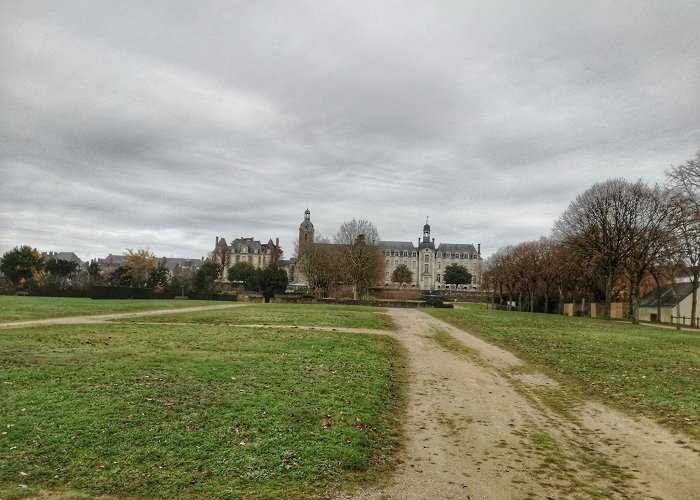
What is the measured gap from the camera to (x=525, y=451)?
782 cm

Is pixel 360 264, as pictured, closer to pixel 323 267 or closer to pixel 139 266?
pixel 323 267

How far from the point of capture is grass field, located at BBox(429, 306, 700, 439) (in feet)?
35.3

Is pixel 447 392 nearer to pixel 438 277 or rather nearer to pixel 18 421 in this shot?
pixel 18 421

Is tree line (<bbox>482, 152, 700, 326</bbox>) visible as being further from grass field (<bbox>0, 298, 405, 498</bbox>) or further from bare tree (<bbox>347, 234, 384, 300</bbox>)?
grass field (<bbox>0, 298, 405, 498</bbox>)

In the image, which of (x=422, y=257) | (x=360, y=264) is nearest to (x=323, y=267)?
(x=360, y=264)

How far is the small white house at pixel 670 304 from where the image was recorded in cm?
5084

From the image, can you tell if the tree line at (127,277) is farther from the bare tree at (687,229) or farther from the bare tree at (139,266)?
the bare tree at (687,229)

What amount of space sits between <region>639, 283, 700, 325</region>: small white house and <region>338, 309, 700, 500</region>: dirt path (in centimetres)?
4501

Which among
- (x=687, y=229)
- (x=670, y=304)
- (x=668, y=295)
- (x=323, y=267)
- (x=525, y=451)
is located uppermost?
(x=687, y=229)

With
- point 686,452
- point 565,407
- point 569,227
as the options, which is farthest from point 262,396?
point 569,227

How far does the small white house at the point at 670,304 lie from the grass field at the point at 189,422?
47779 millimetres

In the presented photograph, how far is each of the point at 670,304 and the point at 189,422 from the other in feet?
200

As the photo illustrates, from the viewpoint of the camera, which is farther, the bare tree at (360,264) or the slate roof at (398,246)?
the slate roof at (398,246)

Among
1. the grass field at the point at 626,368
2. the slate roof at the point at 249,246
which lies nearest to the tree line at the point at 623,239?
the grass field at the point at 626,368
